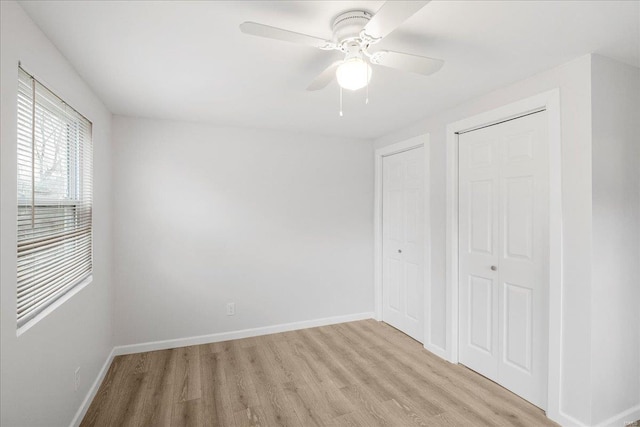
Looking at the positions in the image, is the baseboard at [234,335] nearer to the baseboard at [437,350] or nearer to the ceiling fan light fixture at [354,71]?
the baseboard at [437,350]

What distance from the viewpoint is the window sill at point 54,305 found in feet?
4.81

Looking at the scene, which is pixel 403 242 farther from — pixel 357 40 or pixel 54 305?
pixel 54 305

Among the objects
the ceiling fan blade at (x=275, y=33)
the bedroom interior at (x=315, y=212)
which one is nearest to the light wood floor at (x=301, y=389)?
the bedroom interior at (x=315, y=212)

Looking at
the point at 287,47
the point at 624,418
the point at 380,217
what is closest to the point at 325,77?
the point at 287,47

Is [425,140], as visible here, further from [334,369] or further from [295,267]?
[334,369]

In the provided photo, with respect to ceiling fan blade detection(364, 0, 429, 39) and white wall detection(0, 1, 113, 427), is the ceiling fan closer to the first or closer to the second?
ceiling fan blade detection(364, 0, 429, 39)

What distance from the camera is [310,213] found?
3.87 meters

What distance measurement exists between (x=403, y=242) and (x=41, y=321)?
3.17 metres

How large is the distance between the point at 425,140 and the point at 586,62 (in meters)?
1.42

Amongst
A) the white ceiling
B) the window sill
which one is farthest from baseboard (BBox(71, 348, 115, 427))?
the white ceiling

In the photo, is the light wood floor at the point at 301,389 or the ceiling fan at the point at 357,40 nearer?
the ceiling fan at the point at 357,40

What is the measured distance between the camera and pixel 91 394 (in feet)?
7.63

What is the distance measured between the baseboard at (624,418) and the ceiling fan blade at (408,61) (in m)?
2.37

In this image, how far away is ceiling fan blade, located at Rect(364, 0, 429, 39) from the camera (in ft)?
3.70
